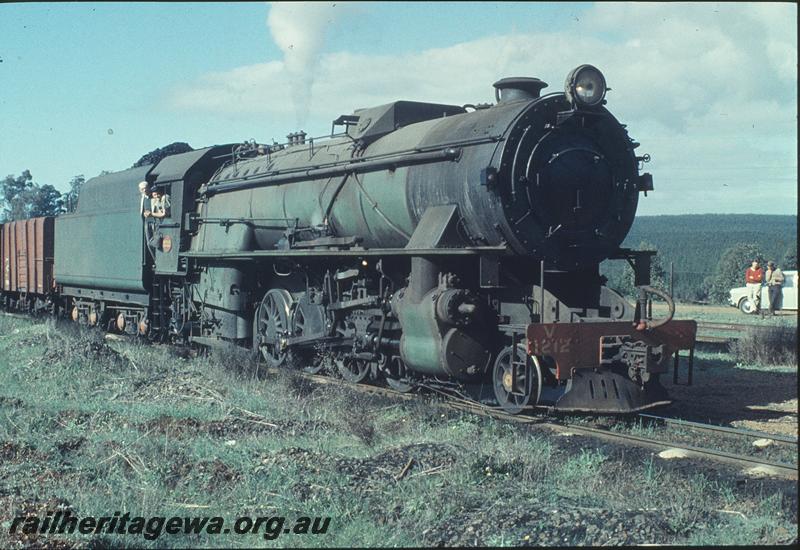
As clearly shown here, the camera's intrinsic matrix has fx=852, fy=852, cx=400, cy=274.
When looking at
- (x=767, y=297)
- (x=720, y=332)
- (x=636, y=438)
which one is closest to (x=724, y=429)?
(x=636, y=438)

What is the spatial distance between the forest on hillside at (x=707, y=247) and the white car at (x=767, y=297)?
9.13 feet

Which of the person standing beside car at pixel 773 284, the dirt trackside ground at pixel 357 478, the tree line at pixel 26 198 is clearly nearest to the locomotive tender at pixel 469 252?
the dirt trackside ground at pixel 357 478

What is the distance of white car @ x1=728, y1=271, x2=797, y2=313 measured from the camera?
29.6 meters

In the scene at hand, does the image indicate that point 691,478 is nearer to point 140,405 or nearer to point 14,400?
point 140,405

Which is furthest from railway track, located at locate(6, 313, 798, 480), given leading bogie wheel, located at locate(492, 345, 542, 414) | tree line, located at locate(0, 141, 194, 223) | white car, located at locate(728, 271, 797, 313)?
tree line, located at locate(0, 141, 194, 223)

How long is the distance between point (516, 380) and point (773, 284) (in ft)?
73.7

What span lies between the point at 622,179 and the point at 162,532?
6.81 metres

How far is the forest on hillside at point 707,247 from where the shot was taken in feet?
143

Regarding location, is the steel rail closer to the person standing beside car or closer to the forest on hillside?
the forest on hillside

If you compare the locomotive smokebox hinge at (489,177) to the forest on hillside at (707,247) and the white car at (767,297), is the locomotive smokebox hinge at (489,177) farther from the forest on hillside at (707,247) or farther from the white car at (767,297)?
the white car at (767,297)

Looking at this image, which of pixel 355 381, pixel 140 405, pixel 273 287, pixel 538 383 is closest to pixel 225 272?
pixel 273 287

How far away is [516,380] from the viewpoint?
31.1 ft

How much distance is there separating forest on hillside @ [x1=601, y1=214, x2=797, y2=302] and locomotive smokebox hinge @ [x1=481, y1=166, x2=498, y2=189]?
3.22 metres

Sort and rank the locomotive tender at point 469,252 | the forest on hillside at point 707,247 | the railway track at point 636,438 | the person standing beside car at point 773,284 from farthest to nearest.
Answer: the forest on hillside at point 707,247 < the person standing beside car at point 773,284 < the locomotive tender at point 469,252 < the railway track at point 636,438
